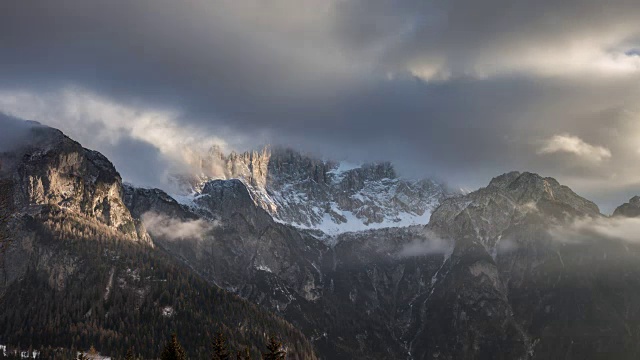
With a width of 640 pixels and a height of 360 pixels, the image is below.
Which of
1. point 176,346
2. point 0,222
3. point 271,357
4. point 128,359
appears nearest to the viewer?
point 0,222

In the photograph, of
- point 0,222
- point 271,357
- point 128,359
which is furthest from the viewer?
point 128,359

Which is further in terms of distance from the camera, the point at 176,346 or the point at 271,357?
the point at 176,346

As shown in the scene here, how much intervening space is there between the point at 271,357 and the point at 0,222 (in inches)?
1850

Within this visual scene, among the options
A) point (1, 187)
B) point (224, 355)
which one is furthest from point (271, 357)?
point (1, 187)

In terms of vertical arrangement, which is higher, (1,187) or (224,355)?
(1,187)

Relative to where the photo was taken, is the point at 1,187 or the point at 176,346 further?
the point at 176,346

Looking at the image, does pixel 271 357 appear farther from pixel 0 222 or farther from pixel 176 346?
pixel 0 222

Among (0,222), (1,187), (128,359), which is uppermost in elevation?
(1,187)

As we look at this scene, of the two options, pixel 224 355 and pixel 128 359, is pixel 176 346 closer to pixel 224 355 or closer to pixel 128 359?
pixel 224 355

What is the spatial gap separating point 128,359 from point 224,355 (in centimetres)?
3005

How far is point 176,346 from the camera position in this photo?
107875mm

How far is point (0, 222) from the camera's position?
55906 millimetres

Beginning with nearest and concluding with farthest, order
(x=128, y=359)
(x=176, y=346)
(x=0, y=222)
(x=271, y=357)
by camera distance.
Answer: (x=0, y=222) → (x=271, y=357) → (x=176, y=346) → (x=128, y=359)

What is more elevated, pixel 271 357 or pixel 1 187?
pixel 1 187
